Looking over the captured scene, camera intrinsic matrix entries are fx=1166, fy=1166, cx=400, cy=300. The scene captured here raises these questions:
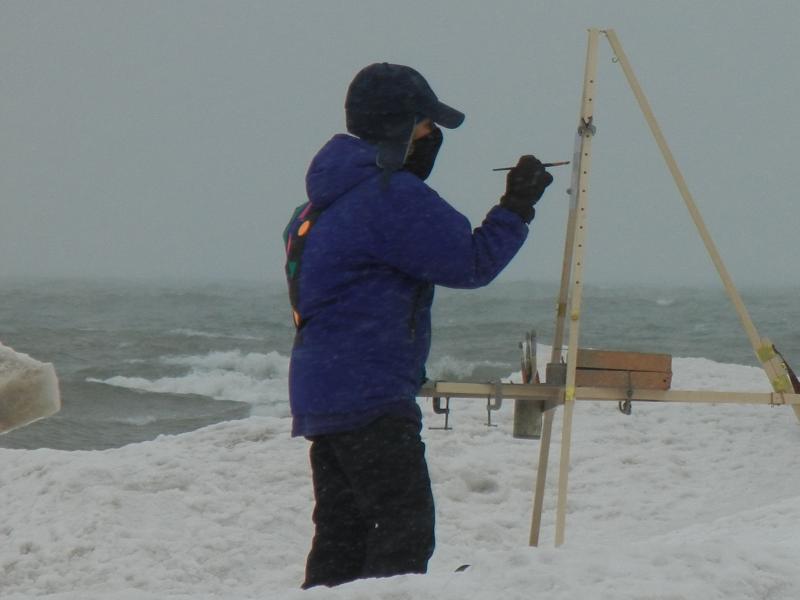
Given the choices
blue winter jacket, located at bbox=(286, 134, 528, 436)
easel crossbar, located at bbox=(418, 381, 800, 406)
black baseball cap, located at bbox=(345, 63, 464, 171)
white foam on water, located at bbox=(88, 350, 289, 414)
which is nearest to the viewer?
blue winter jacket, located at bbox=(286, 134, 528, 436)

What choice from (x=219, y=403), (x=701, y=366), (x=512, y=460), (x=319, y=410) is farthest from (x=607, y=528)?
(x=219, y=403)

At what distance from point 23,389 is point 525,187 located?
1479 mm

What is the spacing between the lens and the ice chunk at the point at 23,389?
311 cm

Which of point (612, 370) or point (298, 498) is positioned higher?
point (612, 370)

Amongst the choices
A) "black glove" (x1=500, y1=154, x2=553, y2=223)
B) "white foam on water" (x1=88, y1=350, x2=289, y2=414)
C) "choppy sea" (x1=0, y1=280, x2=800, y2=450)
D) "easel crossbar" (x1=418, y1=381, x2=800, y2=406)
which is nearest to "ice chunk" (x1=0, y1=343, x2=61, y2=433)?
"easel crossbar" (x1=418, y1=381, x2=800, y2=406)

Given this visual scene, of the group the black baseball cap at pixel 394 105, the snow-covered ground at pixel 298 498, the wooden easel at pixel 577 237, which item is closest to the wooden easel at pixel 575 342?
the wooden easel at pixel 577 237

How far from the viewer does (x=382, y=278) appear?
10.3 feet

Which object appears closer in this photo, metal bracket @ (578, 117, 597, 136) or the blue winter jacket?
the blue winter jacket

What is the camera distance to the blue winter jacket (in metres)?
3.08

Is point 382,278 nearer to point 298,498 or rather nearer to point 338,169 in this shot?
point 338,169

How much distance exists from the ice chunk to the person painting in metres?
0.67

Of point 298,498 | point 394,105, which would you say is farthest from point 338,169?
point 298,498

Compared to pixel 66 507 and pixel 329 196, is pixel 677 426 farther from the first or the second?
pixel 329 196

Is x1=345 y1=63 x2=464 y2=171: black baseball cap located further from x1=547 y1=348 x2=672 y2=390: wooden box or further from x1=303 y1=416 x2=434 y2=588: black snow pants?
x1=547 y1=348 x2=672 y2=390: wooden box
